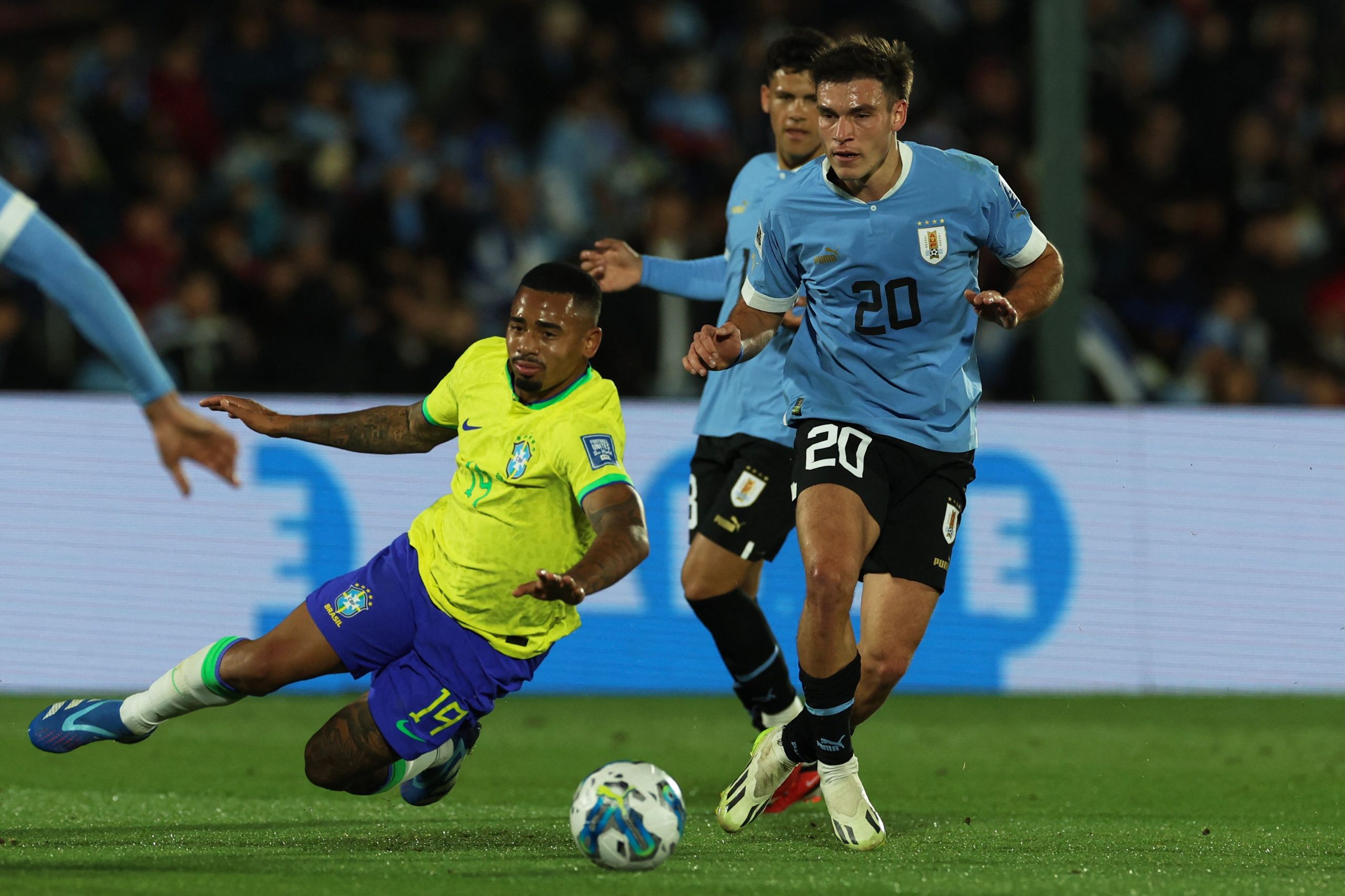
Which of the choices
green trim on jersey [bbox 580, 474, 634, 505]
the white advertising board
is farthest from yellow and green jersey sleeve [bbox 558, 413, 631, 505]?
the white advertising board

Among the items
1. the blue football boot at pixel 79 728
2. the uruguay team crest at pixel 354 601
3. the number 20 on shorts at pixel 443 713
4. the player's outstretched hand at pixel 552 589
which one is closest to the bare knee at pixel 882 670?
the number 20 on shorts at pixel 443 713

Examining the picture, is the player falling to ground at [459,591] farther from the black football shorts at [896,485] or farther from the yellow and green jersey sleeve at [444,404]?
the black football shorts at [896,485]

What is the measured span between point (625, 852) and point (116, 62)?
9897mm

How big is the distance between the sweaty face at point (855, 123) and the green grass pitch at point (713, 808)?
82.5 inches

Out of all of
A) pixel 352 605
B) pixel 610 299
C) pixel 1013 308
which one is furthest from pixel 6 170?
pixel 1013 308

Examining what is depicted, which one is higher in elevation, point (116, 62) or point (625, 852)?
point (116, 62)

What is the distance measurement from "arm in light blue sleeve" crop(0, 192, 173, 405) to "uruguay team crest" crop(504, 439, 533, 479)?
1533mm

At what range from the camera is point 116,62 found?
13.1 metres

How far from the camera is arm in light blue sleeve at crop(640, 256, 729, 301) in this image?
6949mm

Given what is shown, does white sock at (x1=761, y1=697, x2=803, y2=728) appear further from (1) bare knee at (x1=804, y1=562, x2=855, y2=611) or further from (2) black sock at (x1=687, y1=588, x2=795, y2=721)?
(1) bare knee at (x1=804, y1=562, x2=855, y2=611)

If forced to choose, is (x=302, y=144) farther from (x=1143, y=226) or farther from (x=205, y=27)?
(x=1143, y=226)

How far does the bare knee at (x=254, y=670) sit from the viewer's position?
5.42m

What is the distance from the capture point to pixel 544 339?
17.6 ft

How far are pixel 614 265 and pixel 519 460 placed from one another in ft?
5.21
